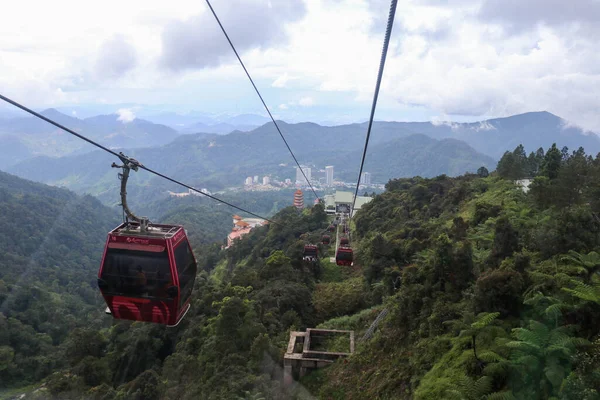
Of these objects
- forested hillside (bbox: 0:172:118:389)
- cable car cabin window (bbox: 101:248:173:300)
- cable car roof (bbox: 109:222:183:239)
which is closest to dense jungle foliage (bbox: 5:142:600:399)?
cable car cabin window (bbox: 101:248:173:300)

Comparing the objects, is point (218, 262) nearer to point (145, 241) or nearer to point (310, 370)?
point (310, 370)

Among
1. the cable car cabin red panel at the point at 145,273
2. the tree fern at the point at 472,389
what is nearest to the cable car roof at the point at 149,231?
the cable car cabin red panel at the point at 145,273

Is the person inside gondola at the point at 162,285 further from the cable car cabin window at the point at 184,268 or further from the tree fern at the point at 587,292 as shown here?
the tree fern at the point at 587,292

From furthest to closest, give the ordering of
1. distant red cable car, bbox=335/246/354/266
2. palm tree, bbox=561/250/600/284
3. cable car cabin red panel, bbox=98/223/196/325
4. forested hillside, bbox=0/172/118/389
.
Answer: forested hillside, bbox=0/172/118/389 → distant red cable car, bbox=335/246/354/266 → palm tree, bbox=561/250/600/284 → cable car cabin red panel, bbox=98/223/196/325

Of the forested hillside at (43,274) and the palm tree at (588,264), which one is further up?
the palm tree at (588,264)

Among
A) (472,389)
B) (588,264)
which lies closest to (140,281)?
(472,389)

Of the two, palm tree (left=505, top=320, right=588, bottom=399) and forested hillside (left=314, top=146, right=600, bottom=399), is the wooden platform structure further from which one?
palm tree (left=505, top=320, right=588, bottom=399)

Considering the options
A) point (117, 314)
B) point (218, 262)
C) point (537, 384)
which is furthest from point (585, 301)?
point (218, 262)

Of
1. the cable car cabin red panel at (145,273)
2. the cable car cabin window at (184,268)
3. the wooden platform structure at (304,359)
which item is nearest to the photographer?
the cable car cabin red panel at (145,273)
